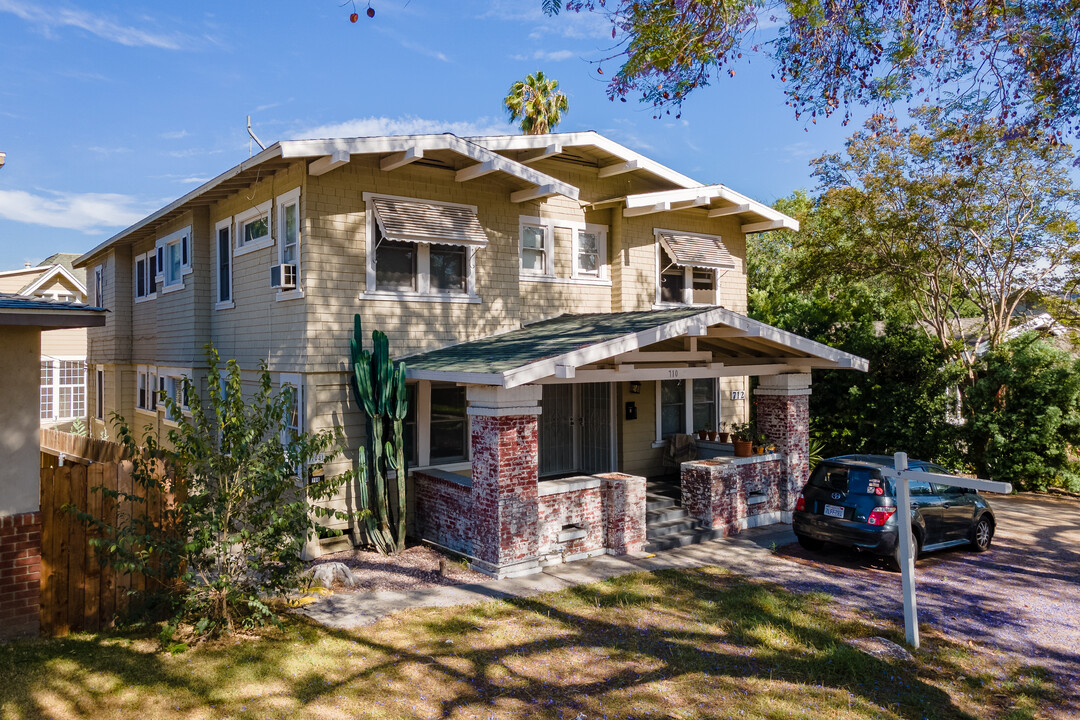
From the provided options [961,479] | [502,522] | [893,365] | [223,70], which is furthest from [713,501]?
[223,70]

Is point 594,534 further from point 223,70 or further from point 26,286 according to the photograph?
point 26,286

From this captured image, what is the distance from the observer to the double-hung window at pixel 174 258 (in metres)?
15.1

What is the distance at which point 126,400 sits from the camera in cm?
1923

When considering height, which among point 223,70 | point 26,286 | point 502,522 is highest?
point 223,70

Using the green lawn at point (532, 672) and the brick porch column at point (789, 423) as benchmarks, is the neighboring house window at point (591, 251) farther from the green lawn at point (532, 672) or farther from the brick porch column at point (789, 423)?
the green lawn at point (532, 672)

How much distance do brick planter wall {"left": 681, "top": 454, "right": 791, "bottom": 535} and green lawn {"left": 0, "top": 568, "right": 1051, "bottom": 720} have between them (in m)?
3.83

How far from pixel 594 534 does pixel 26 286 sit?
25.8 meters

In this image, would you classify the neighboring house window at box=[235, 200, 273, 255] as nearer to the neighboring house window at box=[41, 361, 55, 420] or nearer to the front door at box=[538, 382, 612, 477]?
the front door at box=[538, 382, 612, 477]

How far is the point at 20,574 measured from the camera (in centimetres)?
700

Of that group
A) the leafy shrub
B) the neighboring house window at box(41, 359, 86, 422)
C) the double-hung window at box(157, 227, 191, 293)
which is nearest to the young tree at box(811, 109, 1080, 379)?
the leafy shrub

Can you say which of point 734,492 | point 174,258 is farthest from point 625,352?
point 174,258

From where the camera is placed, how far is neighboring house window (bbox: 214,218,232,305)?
13.9m

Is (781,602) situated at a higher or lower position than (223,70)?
lower

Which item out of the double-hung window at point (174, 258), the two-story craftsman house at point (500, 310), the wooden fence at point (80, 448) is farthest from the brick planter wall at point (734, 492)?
the double-hung window at point (174, 258)
